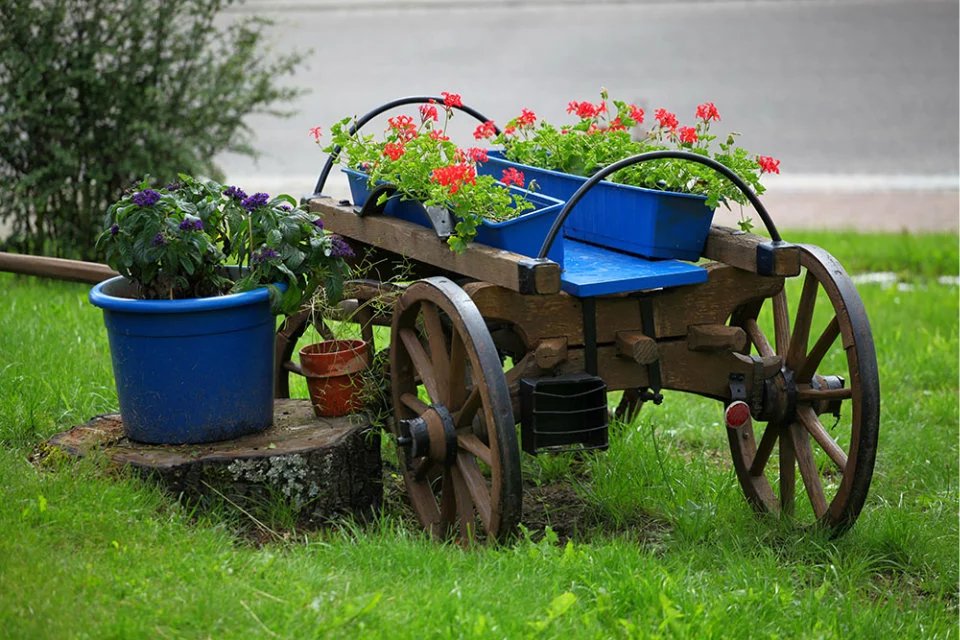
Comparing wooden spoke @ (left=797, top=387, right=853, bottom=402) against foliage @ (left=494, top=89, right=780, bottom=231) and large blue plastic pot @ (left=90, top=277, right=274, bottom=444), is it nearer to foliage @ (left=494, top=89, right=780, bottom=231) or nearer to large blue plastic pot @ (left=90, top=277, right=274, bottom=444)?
foliage @ (left=494, top=89, right=780, bottom=231)

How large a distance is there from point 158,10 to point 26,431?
3070 mm

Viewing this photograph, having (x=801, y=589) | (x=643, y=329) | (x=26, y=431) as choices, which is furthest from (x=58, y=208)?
(x=801, y=589)

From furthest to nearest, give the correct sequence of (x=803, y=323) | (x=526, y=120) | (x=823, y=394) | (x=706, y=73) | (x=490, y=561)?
(x=706, y=73), (x=526, y=120), (x=803, y=323), (x=823, y=394), (x=490, y=561)

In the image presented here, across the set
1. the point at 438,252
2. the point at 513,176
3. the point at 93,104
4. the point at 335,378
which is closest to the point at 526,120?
the point at 513,176

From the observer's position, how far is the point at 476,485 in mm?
3631

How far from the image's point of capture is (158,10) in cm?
665

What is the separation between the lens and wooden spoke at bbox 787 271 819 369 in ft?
12.7

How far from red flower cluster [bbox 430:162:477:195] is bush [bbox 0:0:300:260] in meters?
3.32

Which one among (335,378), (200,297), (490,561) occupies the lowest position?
(490,561)

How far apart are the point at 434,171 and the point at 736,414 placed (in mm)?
1125

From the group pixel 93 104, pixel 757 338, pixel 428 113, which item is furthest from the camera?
pixel 93 104

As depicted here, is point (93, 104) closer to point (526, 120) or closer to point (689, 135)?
point (526, 120)

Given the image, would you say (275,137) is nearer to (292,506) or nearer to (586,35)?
(586,35)

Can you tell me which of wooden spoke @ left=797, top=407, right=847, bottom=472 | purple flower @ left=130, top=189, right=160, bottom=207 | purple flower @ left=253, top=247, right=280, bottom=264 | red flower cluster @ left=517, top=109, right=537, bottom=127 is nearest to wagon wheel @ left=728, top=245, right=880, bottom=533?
wooden spoke @ left=797, top=407, right=847, bottom=472
